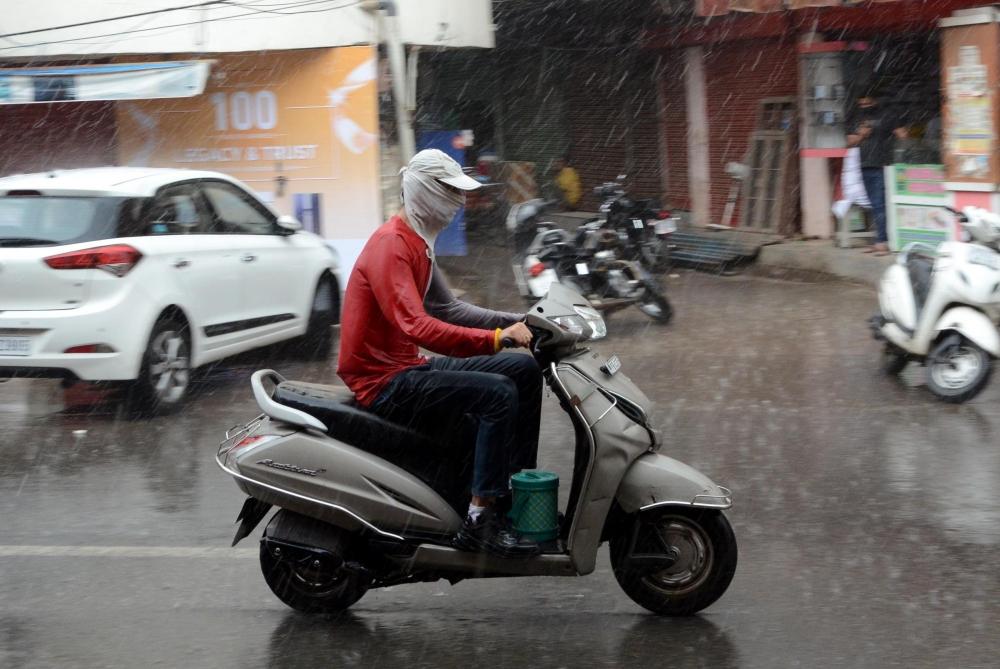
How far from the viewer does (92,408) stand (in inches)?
348

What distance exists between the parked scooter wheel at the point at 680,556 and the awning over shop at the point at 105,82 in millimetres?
10801

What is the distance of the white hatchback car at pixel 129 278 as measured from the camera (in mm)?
8047

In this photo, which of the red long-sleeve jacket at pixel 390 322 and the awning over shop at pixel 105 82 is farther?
the awning over shop at pixel 105 82

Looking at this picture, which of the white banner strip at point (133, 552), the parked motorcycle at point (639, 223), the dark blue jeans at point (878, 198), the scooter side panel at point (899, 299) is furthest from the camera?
the dark blue jeans at point (878, 198)

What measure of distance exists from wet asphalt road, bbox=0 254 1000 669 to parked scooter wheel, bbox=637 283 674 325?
259cm

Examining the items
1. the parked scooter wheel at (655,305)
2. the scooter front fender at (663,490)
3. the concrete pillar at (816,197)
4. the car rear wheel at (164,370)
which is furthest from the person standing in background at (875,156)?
the scooter front fender at (663,490)

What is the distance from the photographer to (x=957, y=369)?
327 inches

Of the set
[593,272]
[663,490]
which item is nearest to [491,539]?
[663,490]

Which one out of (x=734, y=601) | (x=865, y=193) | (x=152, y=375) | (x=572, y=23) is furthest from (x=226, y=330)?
(x=572, y=23)

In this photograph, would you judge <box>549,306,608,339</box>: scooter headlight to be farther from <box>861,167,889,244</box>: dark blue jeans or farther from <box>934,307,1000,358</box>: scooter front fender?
<box>861,167,889,244</box>: dark blue jeans

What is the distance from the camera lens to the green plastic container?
14.8 feet

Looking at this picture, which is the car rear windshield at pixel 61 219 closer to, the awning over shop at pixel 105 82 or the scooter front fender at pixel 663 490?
the scooter front fender at pixel 663 490

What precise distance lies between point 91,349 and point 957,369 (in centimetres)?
561

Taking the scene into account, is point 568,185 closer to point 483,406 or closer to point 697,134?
point 697,134
